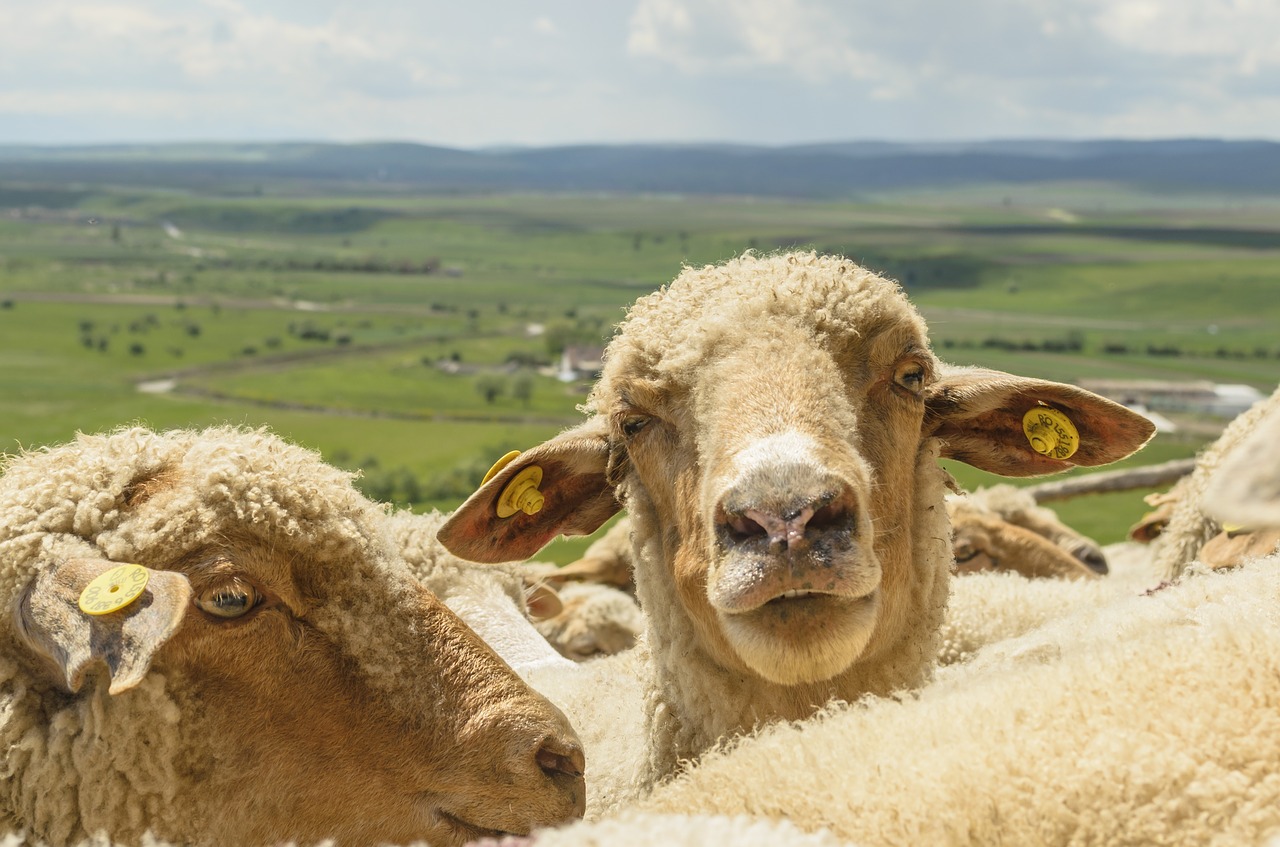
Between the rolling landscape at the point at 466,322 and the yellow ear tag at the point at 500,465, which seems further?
the rolling landscape at the point at 466,322

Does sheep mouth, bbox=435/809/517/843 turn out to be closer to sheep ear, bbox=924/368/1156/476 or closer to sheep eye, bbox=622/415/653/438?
sheep eye, bbox=622/415/653/438

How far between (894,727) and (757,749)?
41 cm

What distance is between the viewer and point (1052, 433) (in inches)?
187

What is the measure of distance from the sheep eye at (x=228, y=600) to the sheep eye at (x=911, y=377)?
2.40m

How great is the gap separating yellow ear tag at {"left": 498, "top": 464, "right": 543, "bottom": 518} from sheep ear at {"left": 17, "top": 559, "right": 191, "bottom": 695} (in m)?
1.60

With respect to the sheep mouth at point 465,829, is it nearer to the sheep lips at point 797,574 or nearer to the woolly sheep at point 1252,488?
the sheep lips at point 797,574

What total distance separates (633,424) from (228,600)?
166 cm

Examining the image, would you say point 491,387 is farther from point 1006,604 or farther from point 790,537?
point 790,537

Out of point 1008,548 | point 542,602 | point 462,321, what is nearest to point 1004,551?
point 1008,548

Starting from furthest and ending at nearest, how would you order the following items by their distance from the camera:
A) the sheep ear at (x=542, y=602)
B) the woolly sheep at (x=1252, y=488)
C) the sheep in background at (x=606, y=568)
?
the sheep in background at (x=606, y=568), the sheep ear at (x=542, y=602), the woolly sheep at (x=1252, y=488)

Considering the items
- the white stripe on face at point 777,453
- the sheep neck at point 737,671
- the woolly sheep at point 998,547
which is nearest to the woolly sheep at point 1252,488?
the white stripe on face at point 777,453

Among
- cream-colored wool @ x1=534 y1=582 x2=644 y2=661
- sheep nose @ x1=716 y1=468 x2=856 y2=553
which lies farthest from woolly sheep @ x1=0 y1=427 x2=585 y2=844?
cream-colored wool @ x1=534 y1=582 x2=644 y2=661

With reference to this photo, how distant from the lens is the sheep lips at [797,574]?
11.7ft

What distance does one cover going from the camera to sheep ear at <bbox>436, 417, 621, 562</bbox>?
4.75m
